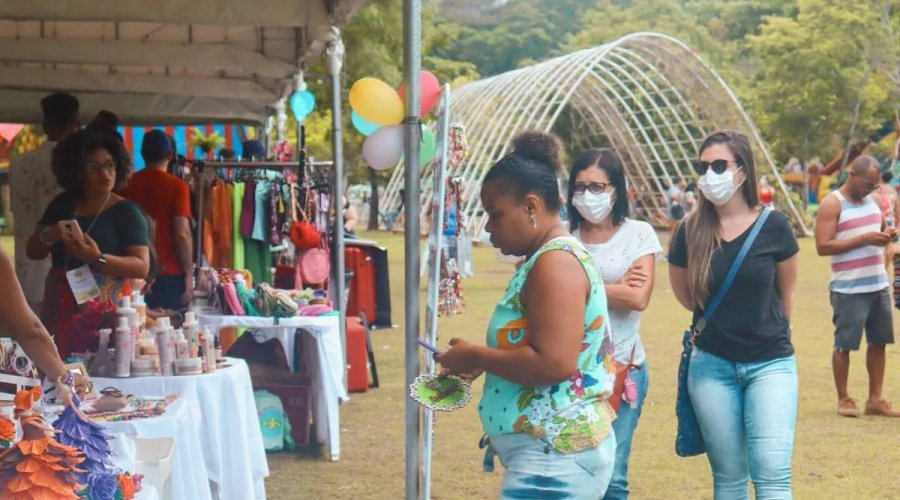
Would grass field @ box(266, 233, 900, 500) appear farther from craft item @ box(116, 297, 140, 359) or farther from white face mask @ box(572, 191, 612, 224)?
white face mask @ box(572, 191, 612, 224)

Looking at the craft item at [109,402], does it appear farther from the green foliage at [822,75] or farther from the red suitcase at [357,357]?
the green foliage at [822,75]

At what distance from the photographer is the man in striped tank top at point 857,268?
8.73m

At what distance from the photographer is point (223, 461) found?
17.7ft

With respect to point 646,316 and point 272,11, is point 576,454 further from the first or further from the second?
point 646,316

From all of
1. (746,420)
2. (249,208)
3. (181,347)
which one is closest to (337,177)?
(249,208)

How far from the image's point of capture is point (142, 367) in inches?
202

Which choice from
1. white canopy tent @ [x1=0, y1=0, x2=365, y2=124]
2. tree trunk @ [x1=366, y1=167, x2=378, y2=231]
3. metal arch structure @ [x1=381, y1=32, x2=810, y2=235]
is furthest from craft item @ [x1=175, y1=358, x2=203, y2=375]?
tree trunk @ [x1=366, y1=167, x2=378, y2=231]

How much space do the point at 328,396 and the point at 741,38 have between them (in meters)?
59.7

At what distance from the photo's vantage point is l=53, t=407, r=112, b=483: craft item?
309cm

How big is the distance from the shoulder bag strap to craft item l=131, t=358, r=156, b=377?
7.17 ft

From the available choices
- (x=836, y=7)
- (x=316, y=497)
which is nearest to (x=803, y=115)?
(x=836, y=7)

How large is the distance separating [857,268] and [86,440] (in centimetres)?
675

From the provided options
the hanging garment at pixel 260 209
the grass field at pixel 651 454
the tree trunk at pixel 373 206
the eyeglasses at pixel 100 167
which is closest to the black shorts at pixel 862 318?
the grass field at pixel 651 454

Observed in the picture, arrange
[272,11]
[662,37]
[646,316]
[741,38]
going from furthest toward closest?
1. [741,38]
2. [662,37]
3. [646,316]
4. [272,11]
